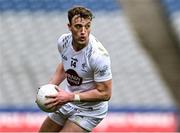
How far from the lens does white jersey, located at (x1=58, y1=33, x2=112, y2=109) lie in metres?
4.64

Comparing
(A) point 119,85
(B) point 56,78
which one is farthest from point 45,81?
(B) point 56,78

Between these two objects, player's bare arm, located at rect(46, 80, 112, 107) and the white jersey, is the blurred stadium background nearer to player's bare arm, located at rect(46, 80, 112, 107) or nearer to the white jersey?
the white jersey

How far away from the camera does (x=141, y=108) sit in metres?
8.00

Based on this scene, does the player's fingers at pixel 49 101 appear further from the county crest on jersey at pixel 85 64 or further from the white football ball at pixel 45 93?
the county crest on jersey at pixel 85 64

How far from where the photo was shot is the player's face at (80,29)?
456 centimetres

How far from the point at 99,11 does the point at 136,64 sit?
95cm

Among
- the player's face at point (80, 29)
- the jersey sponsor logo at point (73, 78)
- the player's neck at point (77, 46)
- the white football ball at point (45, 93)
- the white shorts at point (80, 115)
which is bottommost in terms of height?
the white shorts at point (80, 115)

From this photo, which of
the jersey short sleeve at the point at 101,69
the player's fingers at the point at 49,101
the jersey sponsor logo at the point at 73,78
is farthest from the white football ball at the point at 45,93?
the jersey short sleeve at the point at 101,69

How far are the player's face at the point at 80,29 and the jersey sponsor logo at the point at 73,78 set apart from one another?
0.28 metres

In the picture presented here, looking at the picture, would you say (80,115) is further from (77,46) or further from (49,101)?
(77,46)

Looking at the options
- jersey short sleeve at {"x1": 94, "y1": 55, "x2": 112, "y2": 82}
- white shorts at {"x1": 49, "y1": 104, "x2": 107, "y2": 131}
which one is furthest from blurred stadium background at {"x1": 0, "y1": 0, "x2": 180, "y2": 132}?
jersey short sleeve at {"x1": 94, "y1": 55, "x2": 112, "y2": 82}

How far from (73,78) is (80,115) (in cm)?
32

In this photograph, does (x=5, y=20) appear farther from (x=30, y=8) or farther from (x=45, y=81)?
(x=45, y=81)

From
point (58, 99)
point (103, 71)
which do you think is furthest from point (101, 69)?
point (58, 99)
